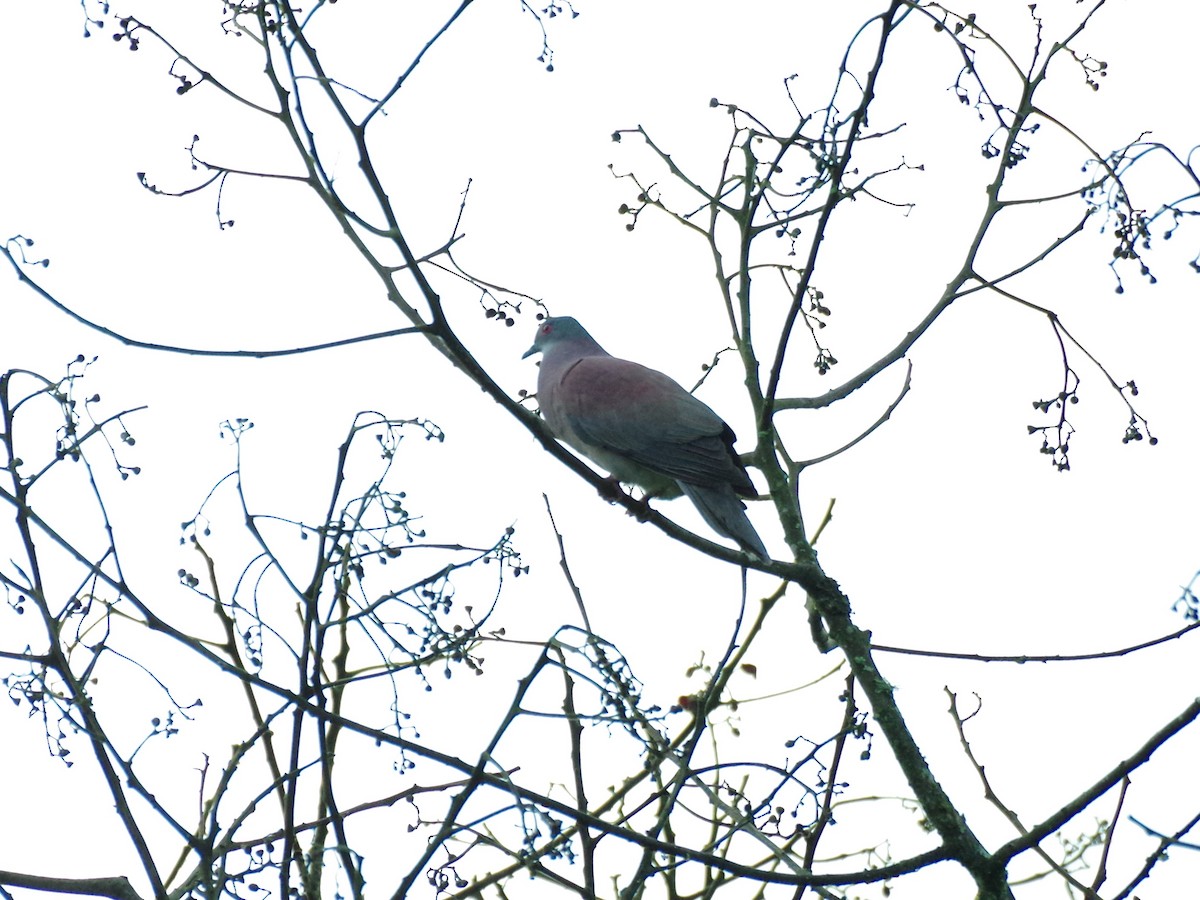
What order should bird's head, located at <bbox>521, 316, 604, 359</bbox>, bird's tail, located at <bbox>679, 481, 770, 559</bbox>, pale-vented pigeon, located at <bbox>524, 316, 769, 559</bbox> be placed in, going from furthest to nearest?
bird's head, located at <bbox>521, 316, 604, 359</bbox> → pale-vented pigeon, located at <bbox>524, 316, 769, 559</bbox> → bird's tail, located at <bbox>679, 481, 770, 559</bbox>

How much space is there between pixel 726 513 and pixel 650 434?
59cm

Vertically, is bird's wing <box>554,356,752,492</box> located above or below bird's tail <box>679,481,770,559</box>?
above

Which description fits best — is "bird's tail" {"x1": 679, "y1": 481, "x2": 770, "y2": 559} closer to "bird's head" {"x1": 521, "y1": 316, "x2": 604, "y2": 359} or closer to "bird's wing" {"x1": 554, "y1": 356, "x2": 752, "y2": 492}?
"bird's wing" {"x1": 554, "y1": 356, "x2": 752, "y2": 492}

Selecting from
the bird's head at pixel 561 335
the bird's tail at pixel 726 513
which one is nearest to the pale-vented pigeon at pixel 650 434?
the bird's tail at pixel 726 513

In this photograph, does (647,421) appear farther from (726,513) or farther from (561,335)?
(561,335)

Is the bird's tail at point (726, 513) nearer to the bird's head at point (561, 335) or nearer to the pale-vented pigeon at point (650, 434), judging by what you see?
the pale-vented pigeon at point (650, 434)

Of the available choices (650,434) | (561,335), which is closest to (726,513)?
(650,434)

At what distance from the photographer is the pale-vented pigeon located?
5.08 meters

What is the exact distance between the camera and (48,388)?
3.07m

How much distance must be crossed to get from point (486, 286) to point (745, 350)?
1.12m

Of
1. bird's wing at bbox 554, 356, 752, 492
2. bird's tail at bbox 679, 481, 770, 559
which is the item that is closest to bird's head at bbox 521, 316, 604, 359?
bird's wing at bbox 554, 356, 752, 492

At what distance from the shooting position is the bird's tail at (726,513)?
4934 mm

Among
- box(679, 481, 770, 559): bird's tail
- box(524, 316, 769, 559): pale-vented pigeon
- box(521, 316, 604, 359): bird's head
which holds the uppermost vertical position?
box(521, 316, 604, 359): bird's head

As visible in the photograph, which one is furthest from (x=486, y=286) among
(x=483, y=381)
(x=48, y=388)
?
(x=48, y=388)
